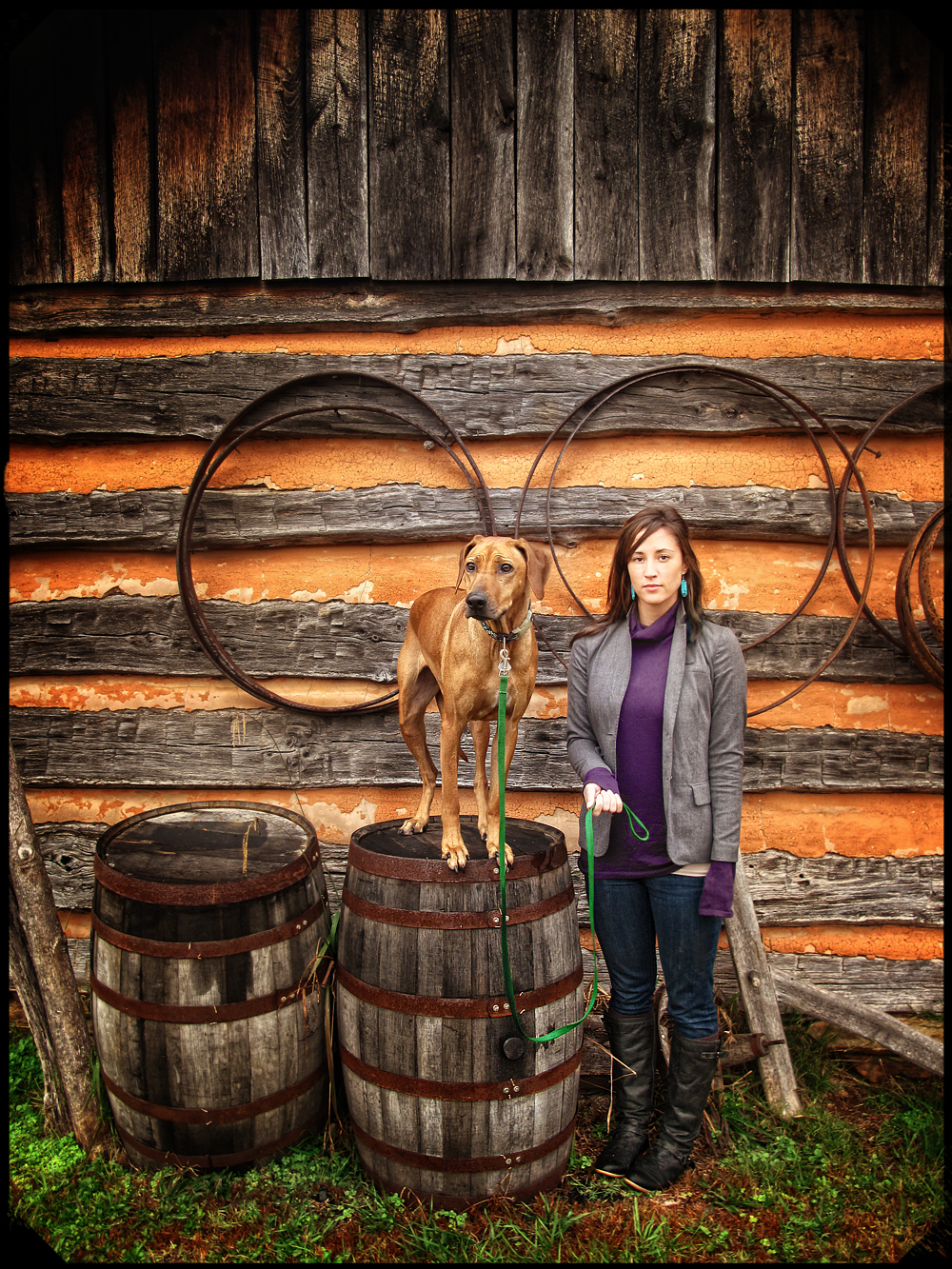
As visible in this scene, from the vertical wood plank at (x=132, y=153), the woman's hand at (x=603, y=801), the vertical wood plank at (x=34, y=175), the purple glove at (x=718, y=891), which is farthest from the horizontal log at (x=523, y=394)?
the purple glove at (x=718, y=891)

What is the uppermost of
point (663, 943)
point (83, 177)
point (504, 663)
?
point (83, 177)

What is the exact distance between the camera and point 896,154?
3494 mm

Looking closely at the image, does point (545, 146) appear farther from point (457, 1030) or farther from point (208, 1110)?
point (208, 1110)

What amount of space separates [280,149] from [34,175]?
4.16ft

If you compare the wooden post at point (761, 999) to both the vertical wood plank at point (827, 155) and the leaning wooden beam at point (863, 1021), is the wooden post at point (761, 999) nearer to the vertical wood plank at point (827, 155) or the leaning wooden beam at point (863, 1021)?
the leaning wooden beam at point (863, 1021)

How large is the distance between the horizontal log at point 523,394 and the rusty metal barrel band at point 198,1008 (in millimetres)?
2515

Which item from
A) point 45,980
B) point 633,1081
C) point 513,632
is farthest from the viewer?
point 45,980

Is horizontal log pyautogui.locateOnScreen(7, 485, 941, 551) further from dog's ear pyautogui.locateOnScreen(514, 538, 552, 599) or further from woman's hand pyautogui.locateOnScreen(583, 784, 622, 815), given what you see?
woman's hand pyautogui.locateOnScreen(583, 784, 622, 815)

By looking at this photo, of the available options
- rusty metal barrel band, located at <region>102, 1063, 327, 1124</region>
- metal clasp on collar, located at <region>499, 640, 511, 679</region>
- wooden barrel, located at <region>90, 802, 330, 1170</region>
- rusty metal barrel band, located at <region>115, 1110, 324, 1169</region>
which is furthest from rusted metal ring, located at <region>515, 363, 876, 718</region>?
rusty metal barrel band, located at <region>115, 1110, 324, 1169</region>

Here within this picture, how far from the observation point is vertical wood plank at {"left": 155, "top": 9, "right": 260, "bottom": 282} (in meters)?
3.49

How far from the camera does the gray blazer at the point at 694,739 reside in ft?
8.20

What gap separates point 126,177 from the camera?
3.58 meters

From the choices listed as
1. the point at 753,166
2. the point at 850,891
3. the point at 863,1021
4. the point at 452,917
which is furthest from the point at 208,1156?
the point at 753,166

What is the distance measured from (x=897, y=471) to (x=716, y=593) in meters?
1.09
